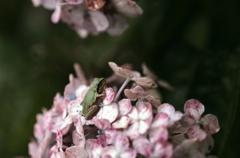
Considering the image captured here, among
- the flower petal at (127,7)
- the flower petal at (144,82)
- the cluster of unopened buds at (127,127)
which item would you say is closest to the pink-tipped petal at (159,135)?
the cluster of unopened buds at (127,127)

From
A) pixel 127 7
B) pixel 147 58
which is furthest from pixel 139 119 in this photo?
pixel 147 58

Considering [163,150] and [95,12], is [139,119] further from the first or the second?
[95,12]

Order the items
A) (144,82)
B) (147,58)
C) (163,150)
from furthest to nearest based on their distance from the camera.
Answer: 1. (147,58)
2. (144,82)
3. (163,150)

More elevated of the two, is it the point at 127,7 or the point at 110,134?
the point at 127,7

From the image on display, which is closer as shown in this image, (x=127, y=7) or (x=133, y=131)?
(x=133, y=131)

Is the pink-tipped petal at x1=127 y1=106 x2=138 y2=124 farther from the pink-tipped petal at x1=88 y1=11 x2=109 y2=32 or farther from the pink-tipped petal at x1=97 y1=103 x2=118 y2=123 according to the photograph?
the pink-tipped petal at x1=88 y1=11 x2=109 y2=32

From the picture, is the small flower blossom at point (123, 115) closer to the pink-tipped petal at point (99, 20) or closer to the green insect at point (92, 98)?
the green insect at point (92, 98)
